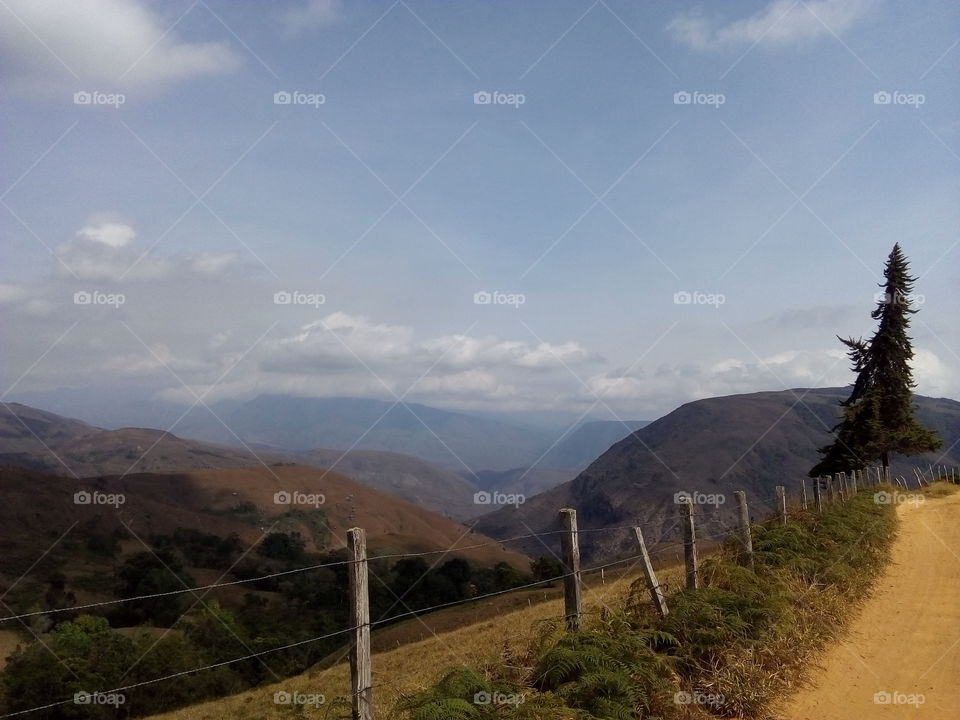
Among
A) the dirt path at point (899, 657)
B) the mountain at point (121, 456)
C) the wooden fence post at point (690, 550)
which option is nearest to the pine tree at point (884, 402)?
the dirt path at point (899, 657)

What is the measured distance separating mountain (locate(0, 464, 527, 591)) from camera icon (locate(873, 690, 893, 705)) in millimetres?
39461

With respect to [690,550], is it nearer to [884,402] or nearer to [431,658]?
[431,658]

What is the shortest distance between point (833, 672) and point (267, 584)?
43651mm

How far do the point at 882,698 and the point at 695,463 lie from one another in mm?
108683

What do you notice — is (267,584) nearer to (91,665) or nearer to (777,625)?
(91,665)

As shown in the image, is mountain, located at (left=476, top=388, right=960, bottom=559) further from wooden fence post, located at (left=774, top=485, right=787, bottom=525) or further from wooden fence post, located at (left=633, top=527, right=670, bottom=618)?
wooden fence post, located at (left=633, top=527, right=670, bottom=618)

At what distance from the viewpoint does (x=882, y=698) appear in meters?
8.41

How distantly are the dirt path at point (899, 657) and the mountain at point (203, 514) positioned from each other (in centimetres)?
3555

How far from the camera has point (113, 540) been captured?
5138cm

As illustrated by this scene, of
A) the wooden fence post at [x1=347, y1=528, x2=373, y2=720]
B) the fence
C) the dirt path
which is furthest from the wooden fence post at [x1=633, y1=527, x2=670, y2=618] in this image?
the wooden fence post at [x1=347, y1=528, x2=373, y2=720]

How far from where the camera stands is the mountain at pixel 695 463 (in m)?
98.3

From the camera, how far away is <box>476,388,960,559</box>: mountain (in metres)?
98.3

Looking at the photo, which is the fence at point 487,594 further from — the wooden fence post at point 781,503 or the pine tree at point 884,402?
the pine tree at point 884,402

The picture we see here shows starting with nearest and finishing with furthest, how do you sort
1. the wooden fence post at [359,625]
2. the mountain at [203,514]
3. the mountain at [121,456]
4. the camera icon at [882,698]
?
the wooden fence post at [359,625]
the camera icon at [882,698]
the mountain at [203,514]
the mountain at [121,456]
